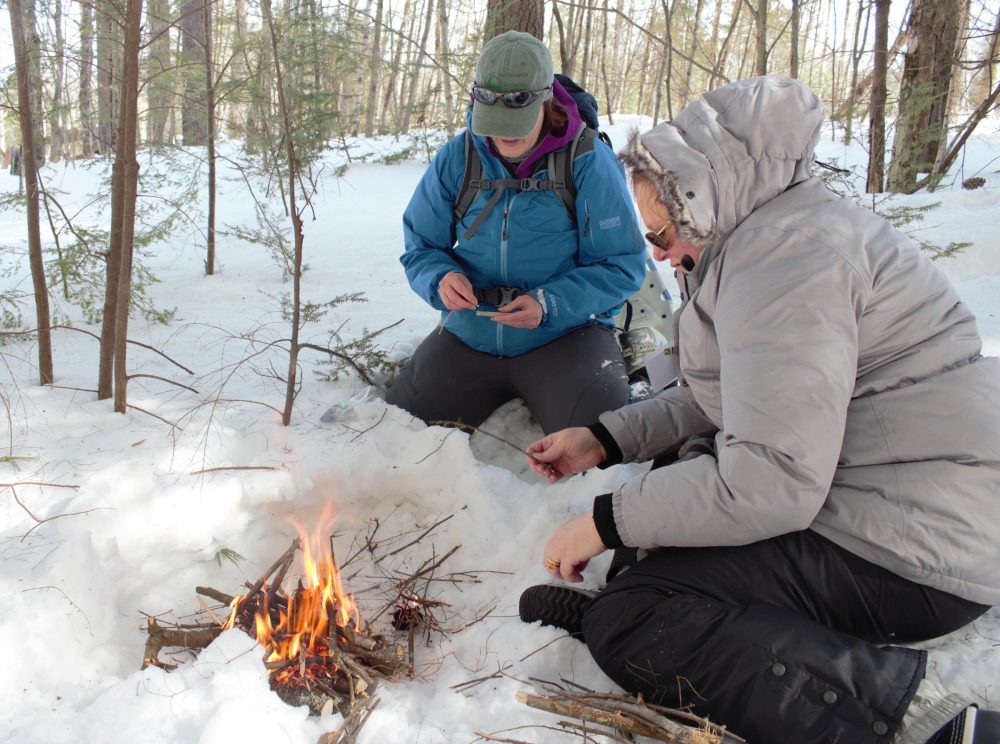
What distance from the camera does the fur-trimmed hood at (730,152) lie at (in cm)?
167

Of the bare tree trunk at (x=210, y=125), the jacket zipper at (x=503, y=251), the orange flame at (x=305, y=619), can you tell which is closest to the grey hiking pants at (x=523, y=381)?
the jacket zipper at (x=503, y=251)

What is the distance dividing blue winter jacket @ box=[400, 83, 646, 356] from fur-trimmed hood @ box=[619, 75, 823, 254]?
1419 mm

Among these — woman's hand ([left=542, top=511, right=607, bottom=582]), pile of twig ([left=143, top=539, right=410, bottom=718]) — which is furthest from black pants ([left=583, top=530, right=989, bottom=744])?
pile of twig ([left=143, top=539, right=410, bottom=718])

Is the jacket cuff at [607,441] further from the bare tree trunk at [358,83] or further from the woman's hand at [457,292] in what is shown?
the bare tree trunk at [358,83]

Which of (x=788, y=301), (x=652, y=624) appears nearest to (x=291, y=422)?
(x=652, y=624)

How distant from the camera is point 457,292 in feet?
10.3

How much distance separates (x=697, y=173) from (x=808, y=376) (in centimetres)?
52

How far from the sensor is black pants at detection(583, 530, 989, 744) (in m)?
1.53

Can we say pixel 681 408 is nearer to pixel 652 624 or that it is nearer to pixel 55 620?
pixel 652 624

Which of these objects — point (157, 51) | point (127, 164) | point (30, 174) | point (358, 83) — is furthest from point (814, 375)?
point (358, 83)

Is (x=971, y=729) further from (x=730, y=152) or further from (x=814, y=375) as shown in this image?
(x=730, y=152)

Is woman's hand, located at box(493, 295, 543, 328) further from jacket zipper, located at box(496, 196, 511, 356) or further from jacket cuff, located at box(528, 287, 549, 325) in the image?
jacket zipper, located at box(496, 196, 511, 356)

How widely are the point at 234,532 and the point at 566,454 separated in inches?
50.3

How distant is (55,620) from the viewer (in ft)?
6.90
